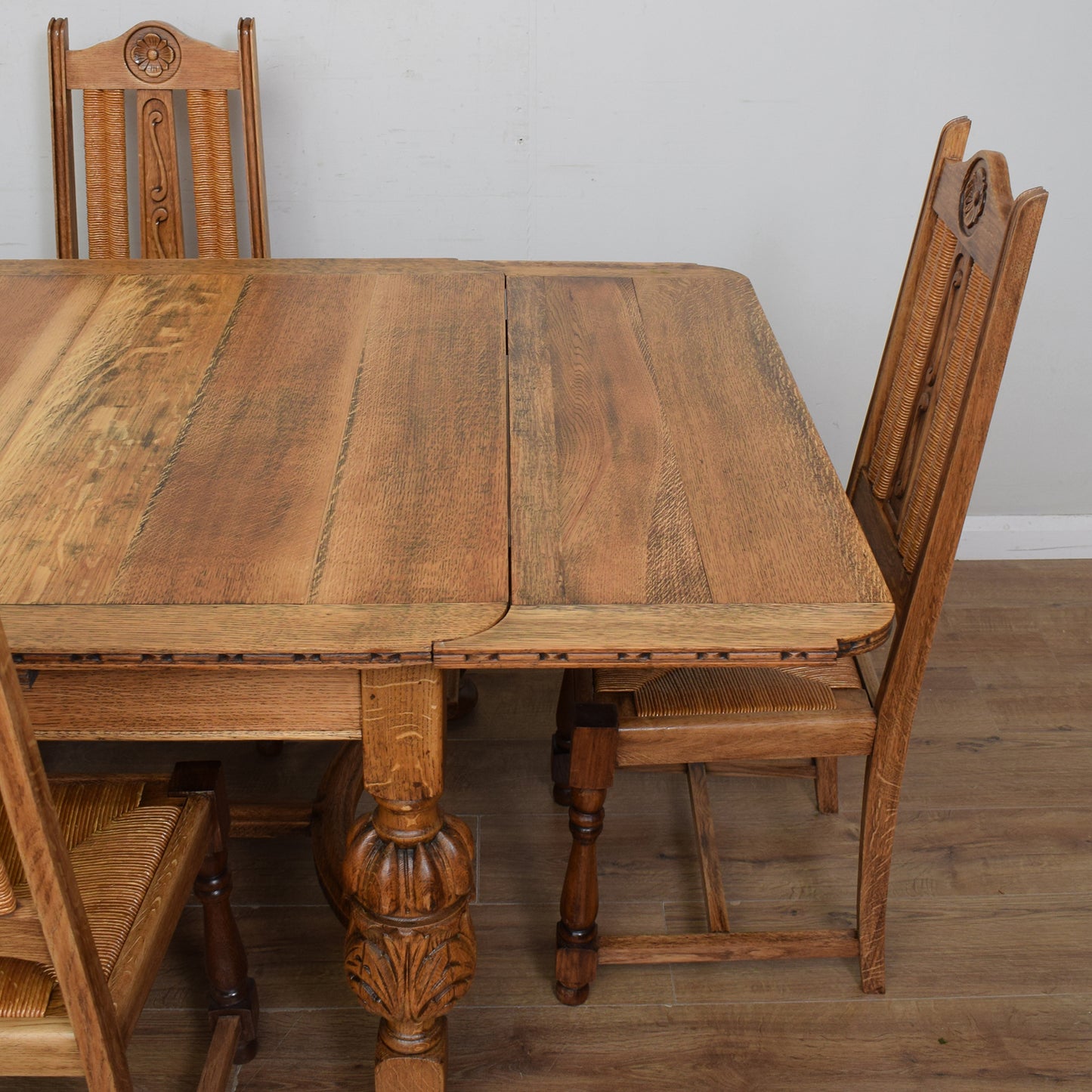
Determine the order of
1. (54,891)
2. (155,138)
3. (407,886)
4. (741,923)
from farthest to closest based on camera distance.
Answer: (155,138) → (741,923) → (407,886) → (54,891)

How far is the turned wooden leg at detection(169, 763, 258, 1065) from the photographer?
4.19 ft

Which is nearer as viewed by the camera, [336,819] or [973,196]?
[973,196]

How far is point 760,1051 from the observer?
1541 millimetres

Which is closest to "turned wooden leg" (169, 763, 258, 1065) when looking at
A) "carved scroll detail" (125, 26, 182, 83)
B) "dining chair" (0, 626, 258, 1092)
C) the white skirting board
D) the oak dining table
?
"dining chair" (0, 626, 258, 1092)

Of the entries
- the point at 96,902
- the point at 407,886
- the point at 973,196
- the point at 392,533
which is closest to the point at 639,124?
the point at 973,196

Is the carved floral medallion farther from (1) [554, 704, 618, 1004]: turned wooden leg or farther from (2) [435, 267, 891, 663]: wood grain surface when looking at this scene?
(1) [554, 704, 618, 1004]: turned wooden leg

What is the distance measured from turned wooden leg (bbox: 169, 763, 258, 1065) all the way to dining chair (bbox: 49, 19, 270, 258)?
3.83 feet

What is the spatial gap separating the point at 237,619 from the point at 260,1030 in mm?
761

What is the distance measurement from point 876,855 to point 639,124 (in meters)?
1.45

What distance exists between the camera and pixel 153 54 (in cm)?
202

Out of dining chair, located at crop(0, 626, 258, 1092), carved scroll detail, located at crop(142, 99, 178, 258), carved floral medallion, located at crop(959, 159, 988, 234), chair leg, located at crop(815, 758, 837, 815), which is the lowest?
chair leg, located at crop(815, 758, 837, 815)

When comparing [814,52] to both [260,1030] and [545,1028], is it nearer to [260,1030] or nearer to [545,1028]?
[545,1028]

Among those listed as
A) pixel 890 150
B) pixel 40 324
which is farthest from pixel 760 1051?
pixel 890 150

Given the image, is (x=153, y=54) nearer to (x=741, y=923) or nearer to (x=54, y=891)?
(x=54, y=891)
